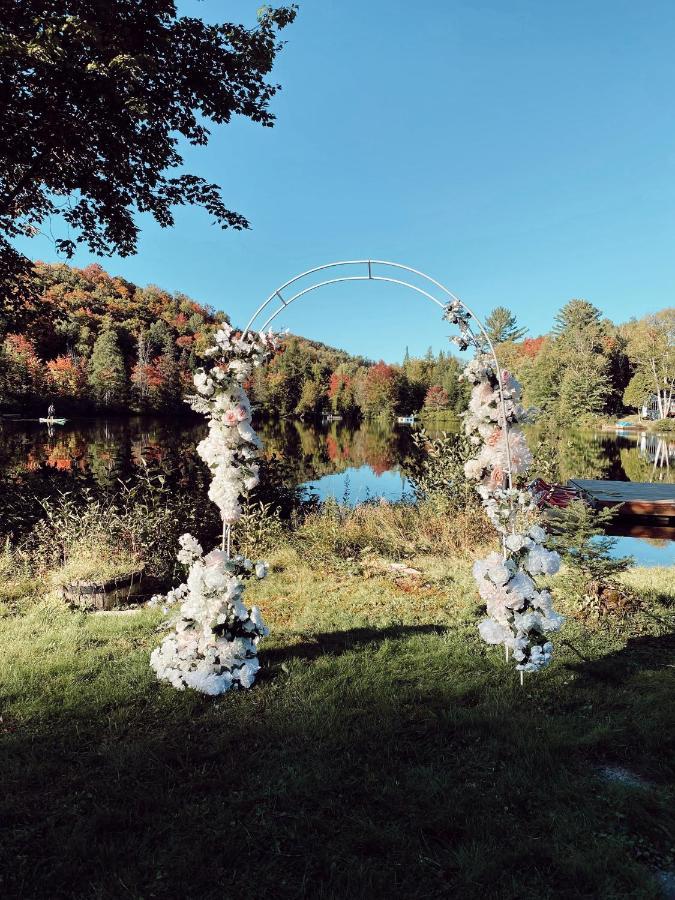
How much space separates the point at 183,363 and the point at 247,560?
2027 inches

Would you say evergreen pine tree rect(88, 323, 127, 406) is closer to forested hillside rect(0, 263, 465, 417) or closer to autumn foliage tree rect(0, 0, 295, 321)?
forested hillside rect(0, 263, 465, 417)

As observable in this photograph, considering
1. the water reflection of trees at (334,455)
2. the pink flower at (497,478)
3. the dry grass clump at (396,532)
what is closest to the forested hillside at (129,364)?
the water reflection of trees at (334,455)

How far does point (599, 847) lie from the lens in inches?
78.9

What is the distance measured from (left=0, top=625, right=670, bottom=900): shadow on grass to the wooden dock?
978cm

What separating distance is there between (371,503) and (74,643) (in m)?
6.88

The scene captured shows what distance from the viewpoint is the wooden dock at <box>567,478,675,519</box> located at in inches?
470

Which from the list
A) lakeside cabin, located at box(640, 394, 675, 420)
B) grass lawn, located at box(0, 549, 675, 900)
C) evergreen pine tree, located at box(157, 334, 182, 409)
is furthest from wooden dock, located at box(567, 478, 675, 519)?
evergreen pine tree, located at box(157, 334, 182, 409)

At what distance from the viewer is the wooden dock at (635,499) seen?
11945 mm

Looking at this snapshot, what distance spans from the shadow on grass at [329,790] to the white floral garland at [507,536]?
1.38 feet

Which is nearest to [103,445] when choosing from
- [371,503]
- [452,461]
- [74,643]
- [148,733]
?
[371,503]

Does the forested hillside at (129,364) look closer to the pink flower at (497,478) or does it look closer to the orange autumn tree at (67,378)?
the orange autumn tree at (67,378)

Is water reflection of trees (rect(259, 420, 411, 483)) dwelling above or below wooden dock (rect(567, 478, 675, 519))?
above

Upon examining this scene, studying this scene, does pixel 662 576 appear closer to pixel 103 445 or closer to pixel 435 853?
pixel 435 853

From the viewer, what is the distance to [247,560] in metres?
3.42
